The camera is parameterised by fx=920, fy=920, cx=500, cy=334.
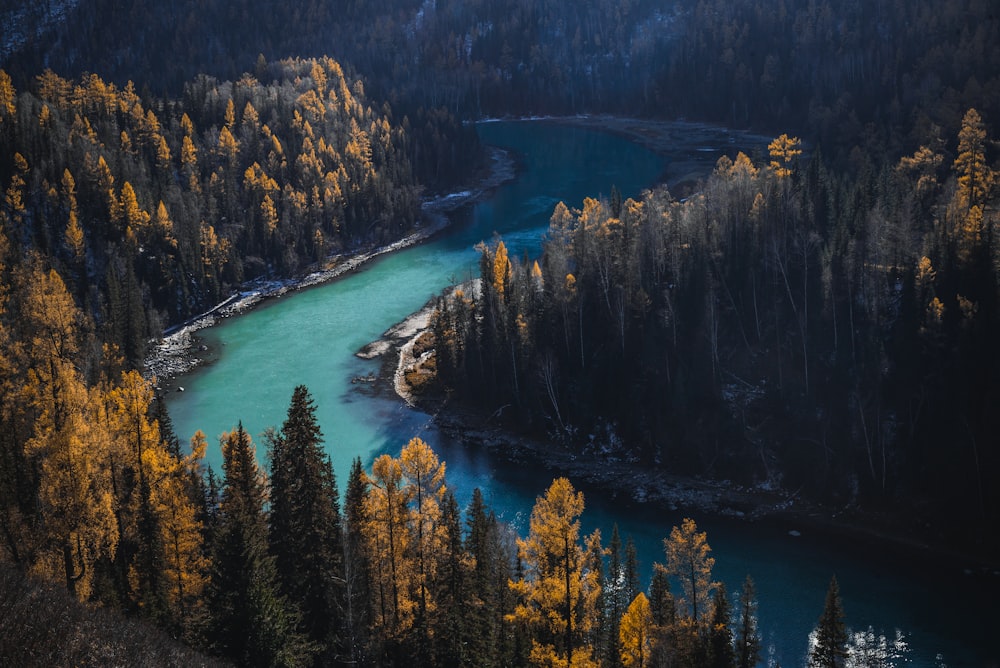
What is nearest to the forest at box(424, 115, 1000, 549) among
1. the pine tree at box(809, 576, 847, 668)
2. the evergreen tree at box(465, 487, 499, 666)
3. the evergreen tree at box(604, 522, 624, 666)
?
the pine tree at box(809, 576, 847, 668)

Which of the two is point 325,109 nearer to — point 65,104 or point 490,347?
point 65,104

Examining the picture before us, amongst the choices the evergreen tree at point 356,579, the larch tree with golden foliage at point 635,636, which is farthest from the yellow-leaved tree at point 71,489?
the larch tree with golden foliage at point 635,636

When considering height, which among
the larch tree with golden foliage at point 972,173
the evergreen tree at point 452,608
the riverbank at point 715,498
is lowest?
the riverbank at point 715,498

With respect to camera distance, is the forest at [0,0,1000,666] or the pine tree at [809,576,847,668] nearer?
the pine tree at [809,576,847,668]

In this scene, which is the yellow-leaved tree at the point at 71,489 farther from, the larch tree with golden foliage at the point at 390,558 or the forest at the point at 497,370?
the larch tree with golden foliage at the point at 390,558

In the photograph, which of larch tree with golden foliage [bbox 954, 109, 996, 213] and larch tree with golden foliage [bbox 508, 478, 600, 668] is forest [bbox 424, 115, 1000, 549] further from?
larch tree with golden foliage [bbox 508, 478, 600, 668]

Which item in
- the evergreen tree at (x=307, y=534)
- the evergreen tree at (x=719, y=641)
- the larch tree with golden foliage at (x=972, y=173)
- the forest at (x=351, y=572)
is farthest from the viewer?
the larch tree with golden foliage at (x=972, y=173)
